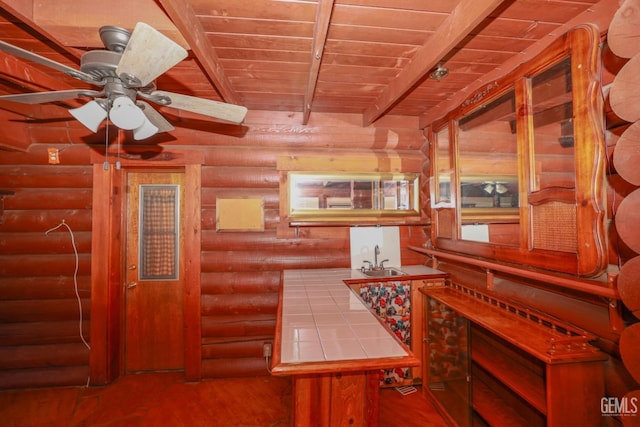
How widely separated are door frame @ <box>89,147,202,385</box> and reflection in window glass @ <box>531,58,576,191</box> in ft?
9.86

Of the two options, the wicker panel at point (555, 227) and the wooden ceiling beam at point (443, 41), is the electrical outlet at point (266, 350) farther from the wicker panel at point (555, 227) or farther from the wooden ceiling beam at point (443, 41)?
the wooden ceiling beam at point (443, 41)

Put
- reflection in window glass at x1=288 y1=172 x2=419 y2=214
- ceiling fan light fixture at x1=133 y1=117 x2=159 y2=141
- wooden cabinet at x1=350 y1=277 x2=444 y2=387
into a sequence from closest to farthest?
ceiling fan light fixture at x1=133 y1=117 x2=159 y2=141, wooden cabinet at x1=350 y1=277 x2=444 y2=387, reflection in window glass at x1=288 y1=172 x2=419 y2=214

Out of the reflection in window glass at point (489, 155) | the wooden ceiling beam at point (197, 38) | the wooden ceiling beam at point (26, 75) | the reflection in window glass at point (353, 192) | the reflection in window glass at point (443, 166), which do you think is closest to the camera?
the wooden ceiling beam at point (197, 38)

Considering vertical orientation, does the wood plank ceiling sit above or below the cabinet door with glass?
above

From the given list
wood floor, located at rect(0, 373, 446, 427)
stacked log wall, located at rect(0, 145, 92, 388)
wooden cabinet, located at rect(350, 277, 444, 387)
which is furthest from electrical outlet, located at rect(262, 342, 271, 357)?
stacked log wall, located at rect(0, 145, 92, 388)

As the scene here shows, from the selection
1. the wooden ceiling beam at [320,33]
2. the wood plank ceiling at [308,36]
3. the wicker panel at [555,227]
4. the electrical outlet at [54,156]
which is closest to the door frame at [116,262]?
the electrical outlet at [54,156]

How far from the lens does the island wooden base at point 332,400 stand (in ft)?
4.38

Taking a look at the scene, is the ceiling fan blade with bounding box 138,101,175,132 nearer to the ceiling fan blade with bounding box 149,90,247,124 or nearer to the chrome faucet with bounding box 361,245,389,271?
the ceiling fan blade with bounding box 149,90,247,124

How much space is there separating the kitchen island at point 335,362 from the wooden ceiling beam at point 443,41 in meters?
1.71

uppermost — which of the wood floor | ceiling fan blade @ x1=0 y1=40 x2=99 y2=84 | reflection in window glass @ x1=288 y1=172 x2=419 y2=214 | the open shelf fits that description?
ceiling fan blade @ x1=0 y1=40 x2=99 y2=84

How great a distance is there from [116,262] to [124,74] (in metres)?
2.32

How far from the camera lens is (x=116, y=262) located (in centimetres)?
292

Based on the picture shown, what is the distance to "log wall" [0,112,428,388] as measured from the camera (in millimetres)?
2789

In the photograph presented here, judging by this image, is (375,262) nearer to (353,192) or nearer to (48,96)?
(353,192)
